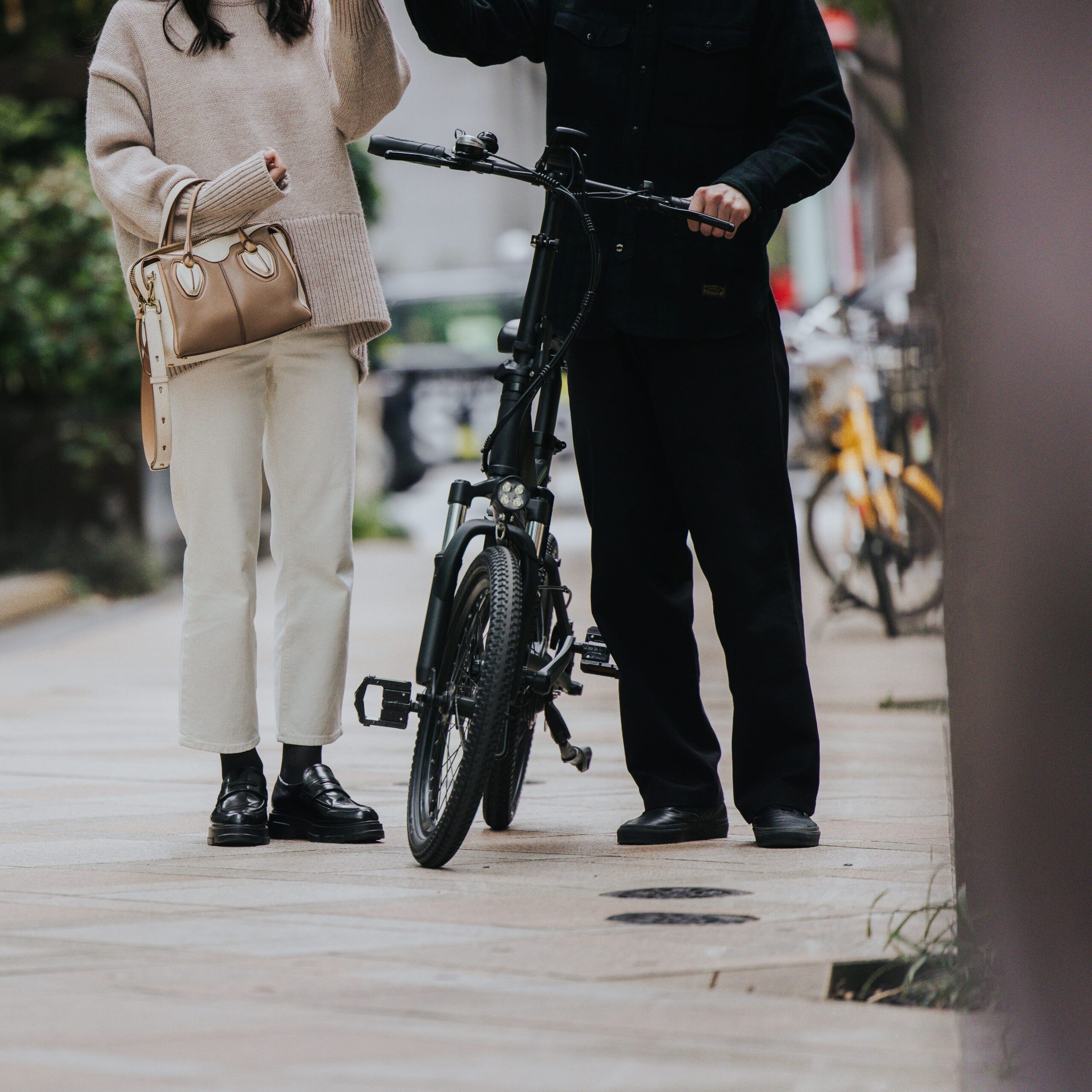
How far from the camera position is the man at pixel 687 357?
3521mm

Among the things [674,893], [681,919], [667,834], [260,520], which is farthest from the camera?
[260,520]

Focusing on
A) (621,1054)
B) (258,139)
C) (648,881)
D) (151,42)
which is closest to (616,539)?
(648,881)

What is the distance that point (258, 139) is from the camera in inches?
143

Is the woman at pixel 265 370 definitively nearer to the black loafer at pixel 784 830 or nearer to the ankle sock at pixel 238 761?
the ankle sock at pixel 238 761

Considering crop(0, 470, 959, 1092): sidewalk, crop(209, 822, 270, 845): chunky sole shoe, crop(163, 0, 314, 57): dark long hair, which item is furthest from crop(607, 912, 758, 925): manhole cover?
crop(163, 0, 314, 57): dark long hair

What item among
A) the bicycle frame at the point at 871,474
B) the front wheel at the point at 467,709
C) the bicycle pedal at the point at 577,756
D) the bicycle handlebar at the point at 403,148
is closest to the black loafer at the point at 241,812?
the front wheel at the point at 467,709

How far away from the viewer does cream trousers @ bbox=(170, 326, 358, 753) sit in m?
3.65

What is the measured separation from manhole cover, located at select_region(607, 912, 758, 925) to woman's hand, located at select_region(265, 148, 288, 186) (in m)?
1.58

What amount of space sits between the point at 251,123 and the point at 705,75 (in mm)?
936

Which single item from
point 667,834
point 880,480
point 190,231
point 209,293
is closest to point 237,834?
point 667,834

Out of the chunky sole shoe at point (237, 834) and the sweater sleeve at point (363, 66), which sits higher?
the sweater sleeve at point (363, 66)

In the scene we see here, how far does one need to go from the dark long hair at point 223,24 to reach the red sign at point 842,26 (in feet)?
28.2

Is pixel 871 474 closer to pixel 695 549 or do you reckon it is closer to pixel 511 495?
pixel 695 549

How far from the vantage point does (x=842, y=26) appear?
45.1 ft
